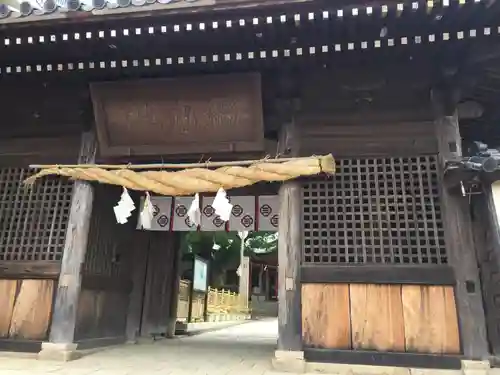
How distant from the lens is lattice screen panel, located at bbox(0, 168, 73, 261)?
6605 mm

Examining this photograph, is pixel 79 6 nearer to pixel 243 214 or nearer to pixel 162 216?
pixel 162 216

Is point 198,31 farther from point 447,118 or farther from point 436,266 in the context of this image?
point 436,266

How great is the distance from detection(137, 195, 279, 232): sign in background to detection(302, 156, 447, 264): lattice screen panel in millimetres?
2593

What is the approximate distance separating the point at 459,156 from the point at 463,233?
113cm

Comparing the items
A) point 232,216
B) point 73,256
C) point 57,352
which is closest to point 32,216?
point 73,256

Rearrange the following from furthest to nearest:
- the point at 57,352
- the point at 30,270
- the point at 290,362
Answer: the point at 30,270 → the point at 57,352 → the point at 290,362

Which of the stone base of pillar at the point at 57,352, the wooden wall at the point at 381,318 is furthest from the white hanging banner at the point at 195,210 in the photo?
the stone base of pillar at the point at 57,352

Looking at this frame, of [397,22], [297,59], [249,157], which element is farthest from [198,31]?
[397,22]

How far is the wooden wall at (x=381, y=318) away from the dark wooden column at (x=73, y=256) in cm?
347

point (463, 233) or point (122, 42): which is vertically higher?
point (122, 42)

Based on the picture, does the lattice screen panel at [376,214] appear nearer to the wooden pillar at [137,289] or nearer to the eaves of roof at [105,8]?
the eaves of roof at [105,8]

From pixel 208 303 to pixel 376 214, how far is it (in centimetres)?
Answer: 1614

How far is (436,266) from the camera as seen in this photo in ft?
17.9

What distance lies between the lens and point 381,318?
17.8ft
